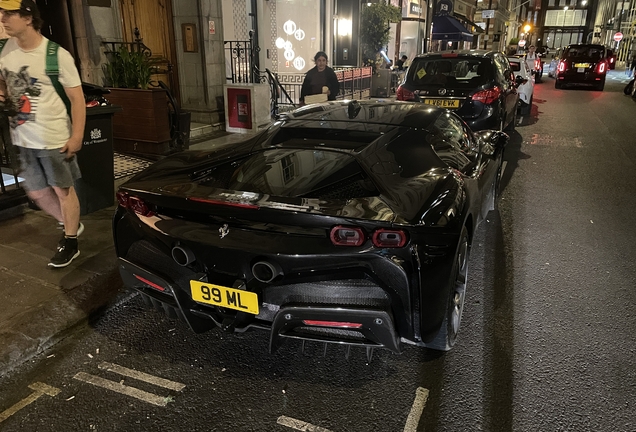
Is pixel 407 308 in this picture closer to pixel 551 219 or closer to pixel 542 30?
pixel 551 219

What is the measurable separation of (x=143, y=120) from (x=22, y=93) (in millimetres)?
3800

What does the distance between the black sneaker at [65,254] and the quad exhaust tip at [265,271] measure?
233 cm

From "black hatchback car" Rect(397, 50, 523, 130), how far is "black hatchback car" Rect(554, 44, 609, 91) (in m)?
14.9

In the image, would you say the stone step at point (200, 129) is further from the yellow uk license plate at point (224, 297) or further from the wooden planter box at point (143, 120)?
the yellow uk license plate at point (224, 297)

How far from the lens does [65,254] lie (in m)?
4.15

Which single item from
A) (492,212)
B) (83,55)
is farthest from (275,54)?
(492,212)

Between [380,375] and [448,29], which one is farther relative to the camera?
[448,29]

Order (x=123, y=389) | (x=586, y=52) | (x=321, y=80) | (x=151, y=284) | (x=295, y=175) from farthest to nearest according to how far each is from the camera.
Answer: (x=586, y=52) < (x=321, y=80) < (x=295, y=175) < (x=151, y=284) < (x=123, y=389)

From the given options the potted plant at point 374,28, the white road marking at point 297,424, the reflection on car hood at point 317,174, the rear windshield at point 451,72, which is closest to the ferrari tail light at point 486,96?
the rear windshield at point 451,72

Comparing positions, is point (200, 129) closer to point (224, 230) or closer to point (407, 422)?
point (224, 230)

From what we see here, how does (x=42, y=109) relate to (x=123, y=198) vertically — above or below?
above

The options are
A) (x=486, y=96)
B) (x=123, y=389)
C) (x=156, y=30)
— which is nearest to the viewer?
(x=123, y=389)

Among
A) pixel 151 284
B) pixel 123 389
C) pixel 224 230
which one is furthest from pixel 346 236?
pixel 123 389

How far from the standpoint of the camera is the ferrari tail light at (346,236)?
8.14 ft
